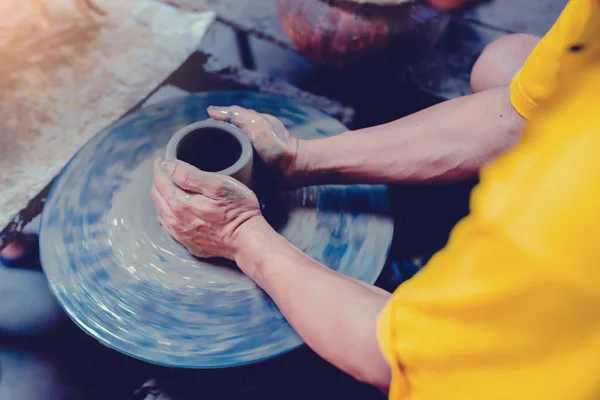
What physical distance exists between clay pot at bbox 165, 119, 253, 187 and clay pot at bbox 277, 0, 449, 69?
548mm

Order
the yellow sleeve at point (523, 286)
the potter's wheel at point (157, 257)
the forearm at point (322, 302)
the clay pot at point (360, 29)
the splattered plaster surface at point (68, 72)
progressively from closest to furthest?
the yellow sleeve at point (523, 286) → the forearm at point (322, 302) → the potter's wheel at point (157, 257) → the clay pot at point (360, 29) → the splattered plaster surface at point (68, 72)

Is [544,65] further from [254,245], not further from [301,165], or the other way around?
[254,245]

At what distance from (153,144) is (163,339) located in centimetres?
54

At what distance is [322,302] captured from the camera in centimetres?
83

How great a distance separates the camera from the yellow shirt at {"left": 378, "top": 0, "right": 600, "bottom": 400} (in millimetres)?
435

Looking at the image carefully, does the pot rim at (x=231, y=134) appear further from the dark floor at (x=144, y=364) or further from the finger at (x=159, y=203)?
the dark floor at (x=144, y=364)

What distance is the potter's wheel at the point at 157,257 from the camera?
0.94m

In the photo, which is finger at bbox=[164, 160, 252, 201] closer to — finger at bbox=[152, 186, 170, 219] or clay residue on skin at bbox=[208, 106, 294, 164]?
finger at bbox=[152, 186, 170, 219]

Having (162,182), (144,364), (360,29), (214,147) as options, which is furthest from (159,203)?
(360,29)

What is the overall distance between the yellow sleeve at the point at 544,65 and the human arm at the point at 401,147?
73 mm

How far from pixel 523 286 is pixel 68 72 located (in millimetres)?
1774

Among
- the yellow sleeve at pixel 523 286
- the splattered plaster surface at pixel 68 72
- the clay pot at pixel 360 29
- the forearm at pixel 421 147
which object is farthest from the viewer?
the splattered plaster surface at pixel 68 72

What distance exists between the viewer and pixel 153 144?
4.07 ft

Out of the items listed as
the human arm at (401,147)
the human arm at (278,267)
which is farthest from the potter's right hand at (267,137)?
the human arm at (278,267)
